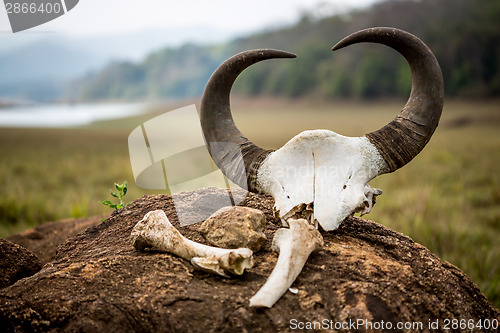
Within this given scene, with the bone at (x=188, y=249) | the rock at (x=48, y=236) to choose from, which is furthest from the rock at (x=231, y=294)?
the rock at (x=48, y=236)

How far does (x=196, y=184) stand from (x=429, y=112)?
2.04m

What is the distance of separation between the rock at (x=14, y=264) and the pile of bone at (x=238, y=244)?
0.95 m

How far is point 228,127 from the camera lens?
2873mm

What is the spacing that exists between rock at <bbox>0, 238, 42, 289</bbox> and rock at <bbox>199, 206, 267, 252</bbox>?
1342 millimetres

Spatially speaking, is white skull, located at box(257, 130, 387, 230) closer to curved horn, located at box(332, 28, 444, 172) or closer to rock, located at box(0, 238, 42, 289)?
curved horn, located at box(332, 28, 444, 172)

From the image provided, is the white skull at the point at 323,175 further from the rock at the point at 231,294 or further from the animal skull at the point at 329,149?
the rock at the point at 231,294

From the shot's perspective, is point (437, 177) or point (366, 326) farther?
point (437, 177)

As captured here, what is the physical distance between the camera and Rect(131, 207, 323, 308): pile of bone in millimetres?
2064

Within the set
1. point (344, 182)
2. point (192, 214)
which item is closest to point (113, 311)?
point (192, 214)

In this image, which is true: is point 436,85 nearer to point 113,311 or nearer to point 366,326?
point 366,326

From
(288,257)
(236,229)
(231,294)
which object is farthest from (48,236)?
(288,257)

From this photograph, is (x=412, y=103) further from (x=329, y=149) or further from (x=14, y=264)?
(x=14, y=264)

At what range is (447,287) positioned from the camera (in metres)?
2.38

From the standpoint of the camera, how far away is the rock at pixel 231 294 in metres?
1.95
